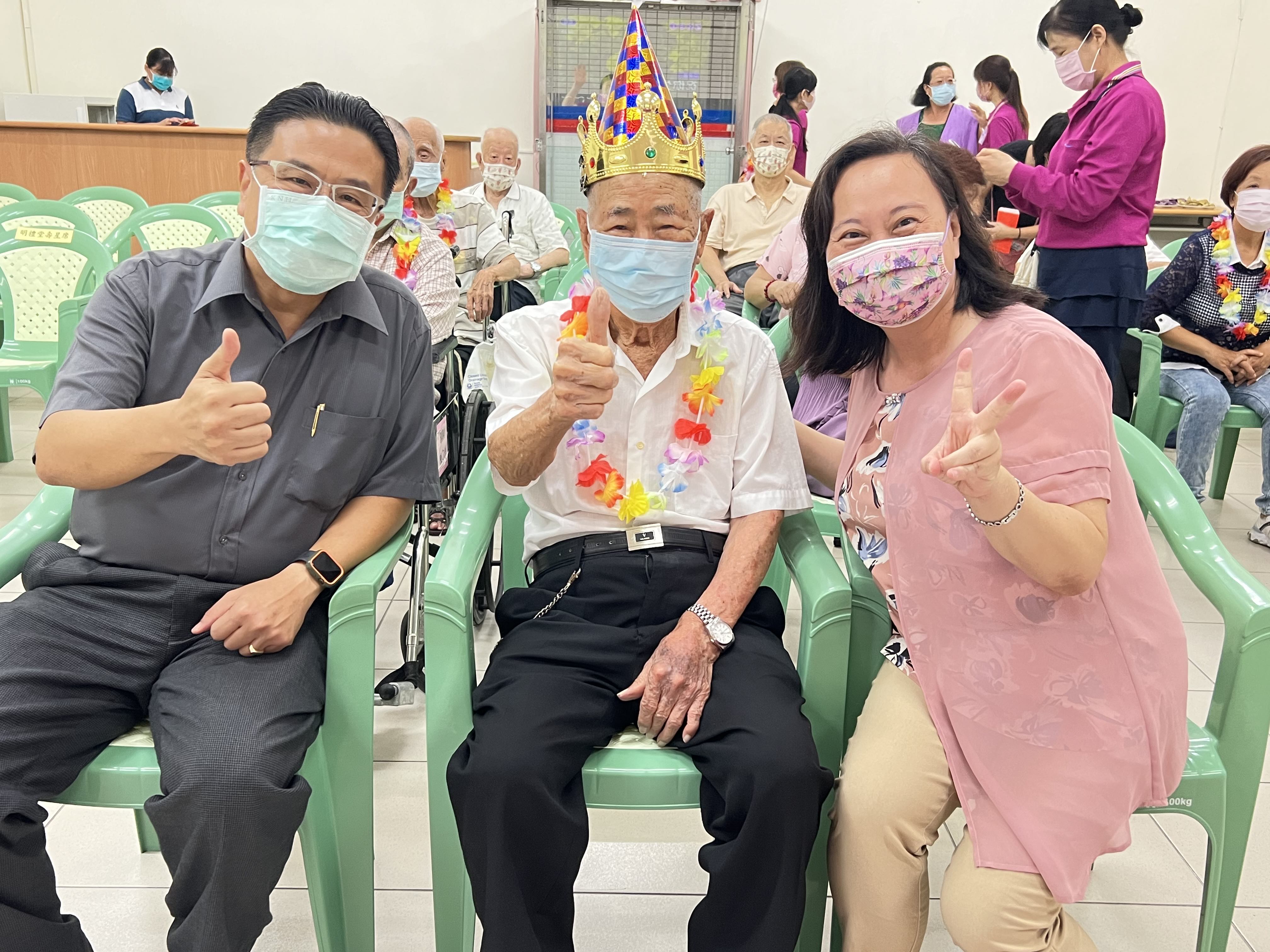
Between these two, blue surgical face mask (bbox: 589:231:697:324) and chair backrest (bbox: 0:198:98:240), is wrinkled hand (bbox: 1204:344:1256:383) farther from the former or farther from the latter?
chair backrest (bbox: 0:198:98:240)

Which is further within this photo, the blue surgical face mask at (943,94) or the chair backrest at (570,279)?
the blue surgical face mask at (943,94)

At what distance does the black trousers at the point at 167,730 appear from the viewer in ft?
4.36

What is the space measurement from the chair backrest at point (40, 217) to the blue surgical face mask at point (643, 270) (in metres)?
3.28

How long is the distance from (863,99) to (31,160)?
6.87m

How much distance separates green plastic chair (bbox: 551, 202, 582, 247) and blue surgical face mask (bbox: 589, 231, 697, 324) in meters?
3.60

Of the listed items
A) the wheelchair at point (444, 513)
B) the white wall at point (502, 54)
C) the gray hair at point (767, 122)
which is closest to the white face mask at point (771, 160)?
the gray hair at point (767, 122)

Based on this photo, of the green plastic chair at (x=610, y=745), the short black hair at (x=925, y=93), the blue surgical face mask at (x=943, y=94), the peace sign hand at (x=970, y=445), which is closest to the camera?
the peace sign hand at (x=970, y=445)

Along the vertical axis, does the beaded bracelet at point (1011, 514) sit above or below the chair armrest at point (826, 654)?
above

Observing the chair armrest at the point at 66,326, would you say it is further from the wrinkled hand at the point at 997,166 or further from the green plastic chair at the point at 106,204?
the green plastic chair at the point at 106,204

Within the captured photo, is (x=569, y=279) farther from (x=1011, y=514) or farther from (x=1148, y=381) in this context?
(x=1011, y=514)

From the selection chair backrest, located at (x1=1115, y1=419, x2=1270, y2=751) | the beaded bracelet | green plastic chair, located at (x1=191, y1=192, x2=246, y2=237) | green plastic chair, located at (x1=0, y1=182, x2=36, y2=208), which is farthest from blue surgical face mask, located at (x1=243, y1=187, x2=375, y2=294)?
green plastic chair, located at (x1=0, y1=182, x2=36, y2=208)

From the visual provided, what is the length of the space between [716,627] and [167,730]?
2.73 ft

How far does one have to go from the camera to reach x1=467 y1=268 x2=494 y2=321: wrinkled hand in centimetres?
390

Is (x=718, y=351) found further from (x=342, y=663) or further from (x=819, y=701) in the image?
(x=342, y=663)
